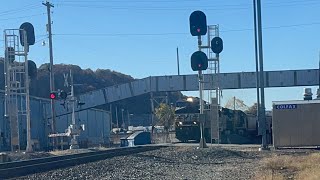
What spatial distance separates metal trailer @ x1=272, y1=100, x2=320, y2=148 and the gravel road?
2.54m

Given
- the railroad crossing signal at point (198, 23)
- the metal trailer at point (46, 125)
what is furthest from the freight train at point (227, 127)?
the railroad crossing signal at point (198, 23)

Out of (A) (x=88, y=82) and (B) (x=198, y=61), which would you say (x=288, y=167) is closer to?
(B) (x=198, y=61)

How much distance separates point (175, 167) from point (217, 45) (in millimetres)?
15469

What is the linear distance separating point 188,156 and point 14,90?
42.8 ft

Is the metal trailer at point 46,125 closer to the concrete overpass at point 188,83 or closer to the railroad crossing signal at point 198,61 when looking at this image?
the concrete overpass at point 188,83

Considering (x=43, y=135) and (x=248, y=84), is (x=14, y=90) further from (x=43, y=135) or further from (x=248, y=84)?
(x=248, y=84)

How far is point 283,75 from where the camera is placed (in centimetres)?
7606

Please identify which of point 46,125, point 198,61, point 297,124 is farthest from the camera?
point 46,125

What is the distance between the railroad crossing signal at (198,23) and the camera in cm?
3312

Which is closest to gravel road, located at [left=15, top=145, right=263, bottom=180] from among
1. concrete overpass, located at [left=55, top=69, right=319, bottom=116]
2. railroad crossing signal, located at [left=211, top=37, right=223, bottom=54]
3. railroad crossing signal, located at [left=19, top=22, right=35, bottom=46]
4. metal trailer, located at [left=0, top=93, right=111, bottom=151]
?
railroad crossing signal, located at [left=211, top=37, right=223, bottom=54]

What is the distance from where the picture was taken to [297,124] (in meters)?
35.3

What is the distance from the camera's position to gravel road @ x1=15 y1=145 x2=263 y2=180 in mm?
21188

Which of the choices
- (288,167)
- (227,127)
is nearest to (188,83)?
(227,127)

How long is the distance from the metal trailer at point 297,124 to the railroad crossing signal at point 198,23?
20.0 feet
